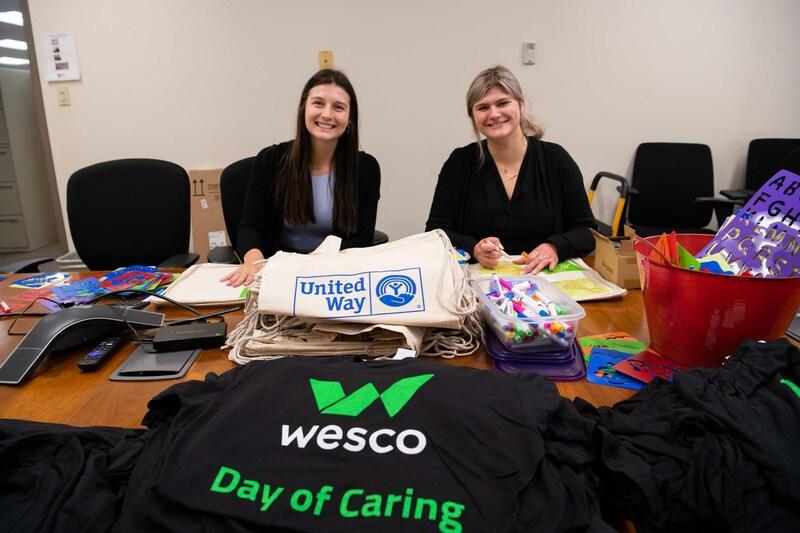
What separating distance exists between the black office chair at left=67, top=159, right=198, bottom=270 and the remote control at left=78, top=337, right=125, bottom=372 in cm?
101

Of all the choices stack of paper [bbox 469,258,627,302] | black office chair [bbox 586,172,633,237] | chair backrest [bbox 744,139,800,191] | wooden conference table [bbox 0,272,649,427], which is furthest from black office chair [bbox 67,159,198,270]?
chair backrest [bbox 744,139,800,191]

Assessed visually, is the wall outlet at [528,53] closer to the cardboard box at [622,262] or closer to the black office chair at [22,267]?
the cardboard box at [622,262]

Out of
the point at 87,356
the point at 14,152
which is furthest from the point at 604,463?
the point at 14,152

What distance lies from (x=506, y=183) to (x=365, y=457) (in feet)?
4.59

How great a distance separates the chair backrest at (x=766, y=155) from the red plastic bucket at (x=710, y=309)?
9.01 ft

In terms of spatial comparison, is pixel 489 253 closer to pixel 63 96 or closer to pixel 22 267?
pixel 22 267

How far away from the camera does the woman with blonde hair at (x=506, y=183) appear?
1590 millimetres

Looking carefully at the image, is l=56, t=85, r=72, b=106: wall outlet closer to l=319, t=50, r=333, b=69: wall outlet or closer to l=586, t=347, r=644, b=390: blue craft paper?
l=319, t=50, r=333, b=69: wall outlet

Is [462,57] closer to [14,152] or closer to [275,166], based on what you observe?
[275,166]

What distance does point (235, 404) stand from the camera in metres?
0.53

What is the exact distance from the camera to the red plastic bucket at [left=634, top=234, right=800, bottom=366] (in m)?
0.64

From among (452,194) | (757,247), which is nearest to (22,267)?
(452,194)

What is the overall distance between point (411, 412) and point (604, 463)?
0.21 meters

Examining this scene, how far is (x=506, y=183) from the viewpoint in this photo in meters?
1.68
